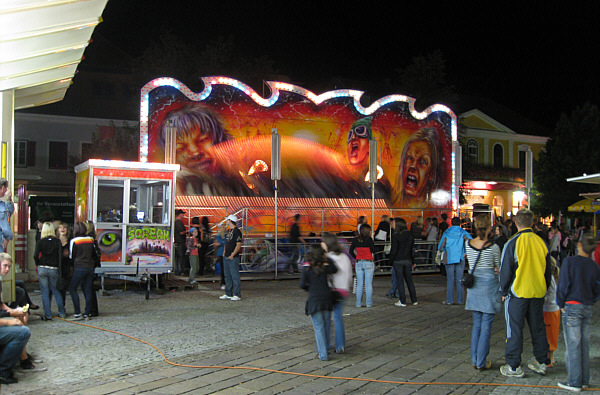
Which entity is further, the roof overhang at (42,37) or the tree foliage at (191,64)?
the tree foliage at (191,64)

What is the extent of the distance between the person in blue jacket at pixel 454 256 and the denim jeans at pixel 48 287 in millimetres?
7186

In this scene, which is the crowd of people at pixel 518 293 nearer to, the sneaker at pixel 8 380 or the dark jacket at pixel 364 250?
the sneaker at pixel 8 380

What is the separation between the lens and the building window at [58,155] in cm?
3469

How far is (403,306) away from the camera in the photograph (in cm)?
1164

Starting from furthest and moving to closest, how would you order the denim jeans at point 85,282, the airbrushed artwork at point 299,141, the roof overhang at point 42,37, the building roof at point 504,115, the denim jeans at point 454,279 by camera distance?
the building roof at point 504,115
the airbrushed artwork at point 299,141
the denim jeans at point 454,279
the denim jeans at point 85,282
the roof overhang at point 42,37


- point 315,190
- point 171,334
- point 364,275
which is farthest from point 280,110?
point 171,334

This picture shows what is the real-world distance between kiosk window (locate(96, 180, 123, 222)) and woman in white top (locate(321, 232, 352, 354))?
698cm

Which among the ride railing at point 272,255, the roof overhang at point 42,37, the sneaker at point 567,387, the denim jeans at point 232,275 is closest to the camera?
the sneaker at point 567,387

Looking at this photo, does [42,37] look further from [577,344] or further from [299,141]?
[299,141]

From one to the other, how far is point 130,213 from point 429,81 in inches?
838

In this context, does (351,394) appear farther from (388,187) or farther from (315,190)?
(388,187)

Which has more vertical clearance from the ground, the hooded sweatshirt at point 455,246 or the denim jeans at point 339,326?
the hooded sweatshirt at point 455,246

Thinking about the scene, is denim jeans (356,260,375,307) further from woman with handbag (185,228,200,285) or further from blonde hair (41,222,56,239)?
blonde hair (41,222,56,239)

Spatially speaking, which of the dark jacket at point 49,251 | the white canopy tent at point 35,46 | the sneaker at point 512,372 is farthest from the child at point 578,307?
the dark jacket at point 49,251
